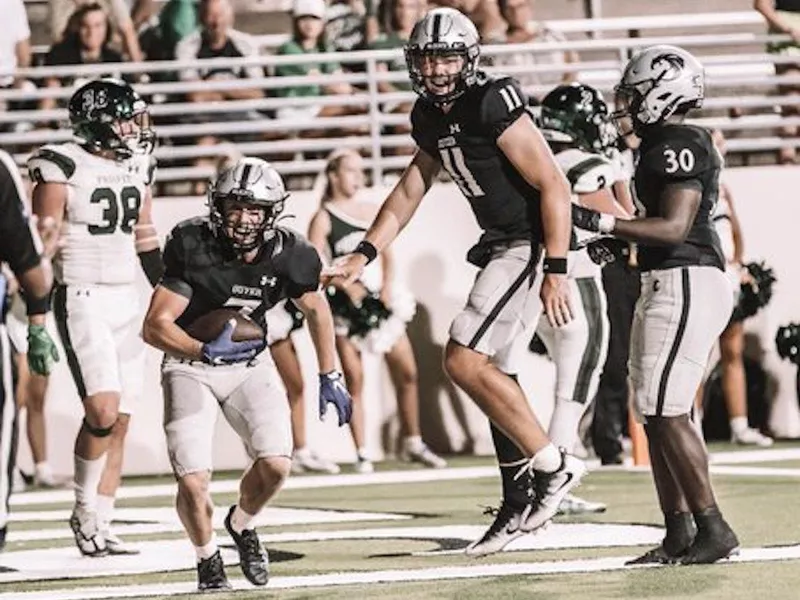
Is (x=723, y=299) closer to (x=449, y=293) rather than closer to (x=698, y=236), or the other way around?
(x=698, y=236)

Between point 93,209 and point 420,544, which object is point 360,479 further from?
point 420,544

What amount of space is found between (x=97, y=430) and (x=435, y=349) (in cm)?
466

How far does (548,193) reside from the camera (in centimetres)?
772

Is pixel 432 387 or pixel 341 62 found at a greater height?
pixel 341 62

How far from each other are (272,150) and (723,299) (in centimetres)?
611

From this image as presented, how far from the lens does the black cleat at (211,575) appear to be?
7.31 meters

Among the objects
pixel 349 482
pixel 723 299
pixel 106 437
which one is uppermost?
pixel 723 299

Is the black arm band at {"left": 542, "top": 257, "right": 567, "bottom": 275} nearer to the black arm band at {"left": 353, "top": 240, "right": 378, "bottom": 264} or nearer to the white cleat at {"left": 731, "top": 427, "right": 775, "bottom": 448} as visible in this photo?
the black arm band at {"left": 353, "top": 240, "right": 378, "bottom": 264}

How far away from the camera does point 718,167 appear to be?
24.2 feet

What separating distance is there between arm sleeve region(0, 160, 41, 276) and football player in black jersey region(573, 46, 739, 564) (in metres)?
1.83

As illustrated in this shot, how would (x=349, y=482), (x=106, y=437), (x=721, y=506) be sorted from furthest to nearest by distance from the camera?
(x=349, y=482) → (x=721, y=506) → (x=106, y=437)

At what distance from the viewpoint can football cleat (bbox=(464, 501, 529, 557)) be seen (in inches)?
314

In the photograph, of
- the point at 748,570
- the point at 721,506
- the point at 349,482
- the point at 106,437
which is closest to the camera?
the point at 748,570

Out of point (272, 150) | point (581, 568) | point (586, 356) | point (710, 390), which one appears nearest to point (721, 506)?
point (586, 356)
